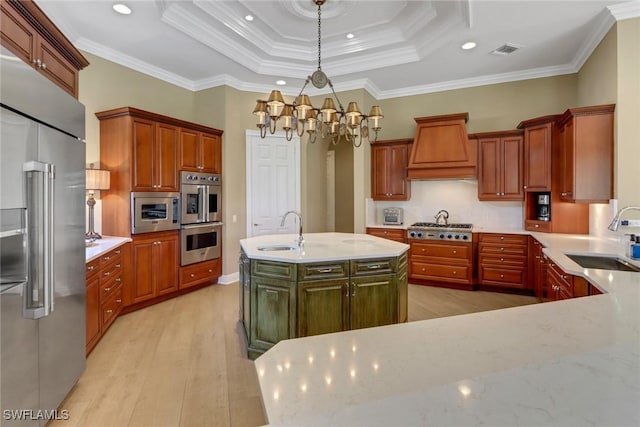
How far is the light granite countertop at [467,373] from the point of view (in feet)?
2.11

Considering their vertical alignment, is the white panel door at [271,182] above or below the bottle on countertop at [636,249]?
above

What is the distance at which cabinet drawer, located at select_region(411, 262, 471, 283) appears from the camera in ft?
15.9

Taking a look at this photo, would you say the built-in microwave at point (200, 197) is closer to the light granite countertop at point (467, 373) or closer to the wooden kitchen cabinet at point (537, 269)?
the light granite countertop at point (467, 373)

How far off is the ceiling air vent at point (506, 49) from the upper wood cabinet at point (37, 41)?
4.64 m

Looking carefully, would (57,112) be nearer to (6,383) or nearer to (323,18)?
(6,383)

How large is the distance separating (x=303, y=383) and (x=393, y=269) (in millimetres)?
2246

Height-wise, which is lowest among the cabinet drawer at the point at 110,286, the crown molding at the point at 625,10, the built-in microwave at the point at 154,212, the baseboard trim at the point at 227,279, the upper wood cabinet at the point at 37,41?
the baseboard trim at the point at 227,279

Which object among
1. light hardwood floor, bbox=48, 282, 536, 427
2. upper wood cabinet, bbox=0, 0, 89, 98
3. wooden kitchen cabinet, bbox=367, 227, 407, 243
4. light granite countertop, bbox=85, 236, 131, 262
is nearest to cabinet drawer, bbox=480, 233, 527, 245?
light hardwood floor, bbox=48, 282, 536, 427

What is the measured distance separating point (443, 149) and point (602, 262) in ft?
8.78

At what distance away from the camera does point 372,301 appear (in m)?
2.84

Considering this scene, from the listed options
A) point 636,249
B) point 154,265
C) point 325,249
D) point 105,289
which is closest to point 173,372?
point 105,289

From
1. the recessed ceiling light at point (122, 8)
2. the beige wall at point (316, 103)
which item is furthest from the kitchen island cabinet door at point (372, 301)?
the recessed ceiling light at point (122, 8)

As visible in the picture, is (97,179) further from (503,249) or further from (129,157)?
(503,249)

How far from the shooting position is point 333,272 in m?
2.75
